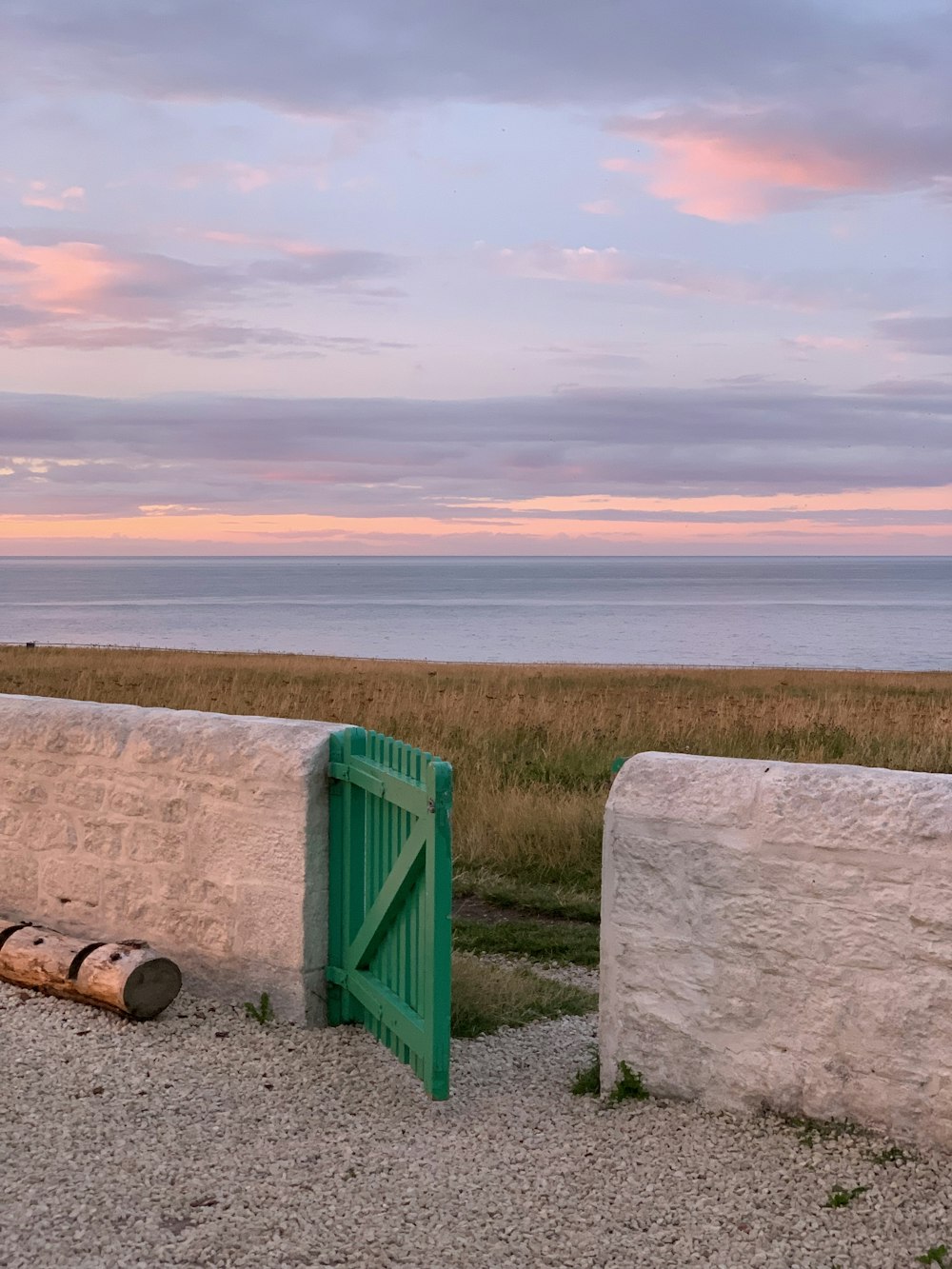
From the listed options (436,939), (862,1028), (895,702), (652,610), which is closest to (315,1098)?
(436,939)

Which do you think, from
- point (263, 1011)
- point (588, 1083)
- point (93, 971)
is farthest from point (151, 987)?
point (588, 1083)

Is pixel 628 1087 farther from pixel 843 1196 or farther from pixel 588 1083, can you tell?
pixel 843 1196

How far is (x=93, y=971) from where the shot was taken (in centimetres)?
556

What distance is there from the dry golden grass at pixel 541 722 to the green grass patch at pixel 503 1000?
2.37 meters

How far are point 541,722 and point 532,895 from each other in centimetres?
625

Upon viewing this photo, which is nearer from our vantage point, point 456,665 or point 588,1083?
point 588,1083

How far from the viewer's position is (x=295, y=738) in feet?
17.8

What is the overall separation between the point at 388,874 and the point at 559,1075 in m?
1.11

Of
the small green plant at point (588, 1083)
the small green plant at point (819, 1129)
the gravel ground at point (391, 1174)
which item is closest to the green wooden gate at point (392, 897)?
the gravel ground at point (391, 1174)

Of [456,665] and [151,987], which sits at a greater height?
[151,987]

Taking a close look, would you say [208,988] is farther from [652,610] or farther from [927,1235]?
[652,610]

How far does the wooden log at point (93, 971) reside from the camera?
5434mm

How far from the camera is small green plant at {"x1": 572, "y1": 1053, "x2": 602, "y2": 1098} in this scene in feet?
15.8

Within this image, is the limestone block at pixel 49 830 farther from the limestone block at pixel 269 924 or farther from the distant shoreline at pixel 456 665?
the distant shoreline at pixel 456 665
